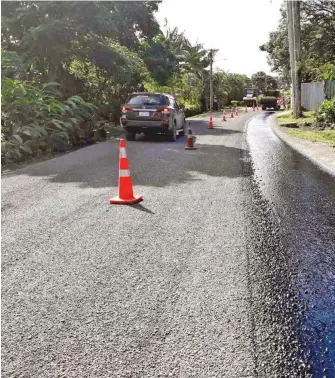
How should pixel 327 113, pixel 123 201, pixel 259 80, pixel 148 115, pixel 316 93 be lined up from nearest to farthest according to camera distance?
pixel 123 201 < pixel 148 115 < pixel 327 113 < pixel 316 93 < pixel 259 80

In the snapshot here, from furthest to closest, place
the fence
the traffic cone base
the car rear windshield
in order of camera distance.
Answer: the fence < the car rear windshield < the traffic cone base

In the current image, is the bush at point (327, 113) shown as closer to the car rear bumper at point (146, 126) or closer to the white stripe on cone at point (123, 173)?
the car rear bumper at point (146, 126)

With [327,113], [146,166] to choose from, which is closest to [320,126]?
[327,113]

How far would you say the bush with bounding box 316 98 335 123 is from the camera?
61.6 feet

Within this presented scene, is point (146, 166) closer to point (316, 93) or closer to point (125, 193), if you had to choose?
point (125, 193)

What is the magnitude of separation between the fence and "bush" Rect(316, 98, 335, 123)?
12.0 feet

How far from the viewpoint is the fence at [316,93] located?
25.1 metres

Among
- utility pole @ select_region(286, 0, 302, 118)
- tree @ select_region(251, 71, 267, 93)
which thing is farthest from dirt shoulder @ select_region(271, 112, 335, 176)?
tree @ select_region(251, 71, 267, 93)

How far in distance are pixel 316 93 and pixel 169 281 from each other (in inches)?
1127

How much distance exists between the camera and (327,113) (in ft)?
62.8

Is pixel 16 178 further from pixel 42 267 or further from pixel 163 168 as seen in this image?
pixel 42 267

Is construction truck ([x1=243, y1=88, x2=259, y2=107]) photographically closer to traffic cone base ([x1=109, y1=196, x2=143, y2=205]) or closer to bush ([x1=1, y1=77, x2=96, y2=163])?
bush ([x1=1, y1=77, x2=96, y2=163])

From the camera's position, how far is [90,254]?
4.02 m

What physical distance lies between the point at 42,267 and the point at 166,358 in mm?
1756
